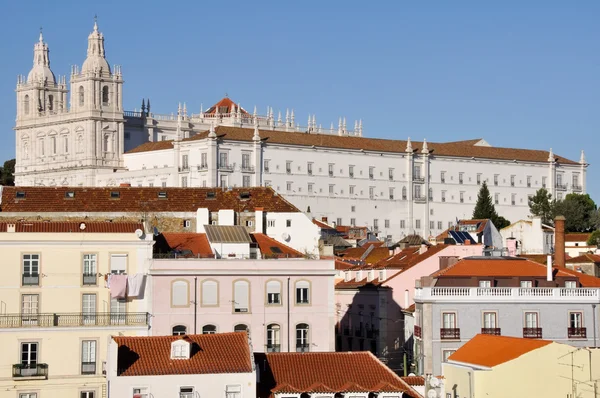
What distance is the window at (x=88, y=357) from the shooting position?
5069 cm

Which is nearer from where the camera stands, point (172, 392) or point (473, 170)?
point (172, 392)

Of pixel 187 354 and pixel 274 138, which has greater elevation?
pixel 274 138

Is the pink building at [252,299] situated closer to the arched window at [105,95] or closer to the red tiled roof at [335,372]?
the red tiled roof at [335,372]

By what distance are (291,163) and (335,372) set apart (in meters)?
119

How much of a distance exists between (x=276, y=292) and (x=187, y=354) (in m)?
12.0

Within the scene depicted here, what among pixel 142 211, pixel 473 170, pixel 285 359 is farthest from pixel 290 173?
pixel 285 359

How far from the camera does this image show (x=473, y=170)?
589ft

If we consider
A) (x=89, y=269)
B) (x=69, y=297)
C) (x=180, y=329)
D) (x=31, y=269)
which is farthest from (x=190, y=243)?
(x=31, y=269)

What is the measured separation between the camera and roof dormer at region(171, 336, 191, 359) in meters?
43.2

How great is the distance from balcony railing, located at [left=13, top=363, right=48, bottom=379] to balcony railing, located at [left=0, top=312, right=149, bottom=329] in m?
1.97

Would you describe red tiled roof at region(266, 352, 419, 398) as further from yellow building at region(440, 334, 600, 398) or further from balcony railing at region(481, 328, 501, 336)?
balcony railing at region(481, 328, 501, 336)

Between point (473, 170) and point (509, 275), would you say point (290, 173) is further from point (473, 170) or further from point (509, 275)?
point (509, 275)

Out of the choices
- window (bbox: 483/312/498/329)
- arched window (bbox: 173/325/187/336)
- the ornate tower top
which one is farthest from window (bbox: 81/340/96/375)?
the ornate tower top

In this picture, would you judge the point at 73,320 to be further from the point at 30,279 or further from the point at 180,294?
the point at 180,294
